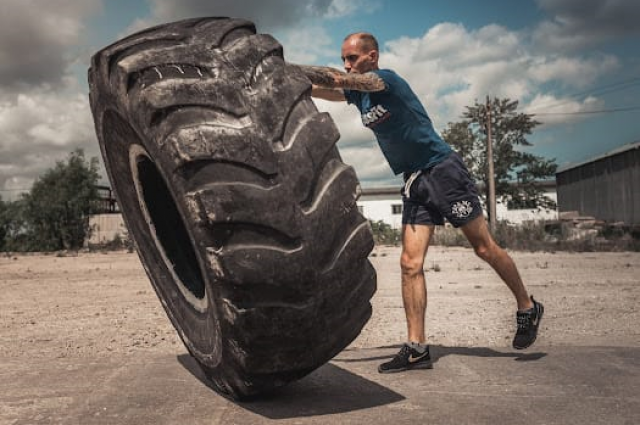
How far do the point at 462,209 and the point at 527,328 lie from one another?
32.8 inches

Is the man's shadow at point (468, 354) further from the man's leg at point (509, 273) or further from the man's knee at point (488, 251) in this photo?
the man's knee at point (488, 251)

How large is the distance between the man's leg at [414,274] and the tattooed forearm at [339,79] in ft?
2.82

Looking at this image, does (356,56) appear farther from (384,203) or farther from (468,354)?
(384,203)

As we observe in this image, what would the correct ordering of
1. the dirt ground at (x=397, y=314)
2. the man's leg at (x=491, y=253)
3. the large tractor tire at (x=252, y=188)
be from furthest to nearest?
the dirt ground at (x=397, y=314)
the man's leg at (x=491, y=253)
the large tractor tire at (x=252, y=188)

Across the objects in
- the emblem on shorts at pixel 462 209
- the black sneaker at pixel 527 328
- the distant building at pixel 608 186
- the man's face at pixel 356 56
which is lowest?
the black sneaker at pixel 527 328

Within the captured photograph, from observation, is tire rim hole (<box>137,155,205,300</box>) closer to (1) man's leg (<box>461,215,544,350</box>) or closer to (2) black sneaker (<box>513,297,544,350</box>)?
(1) man's leg (<box>461,215,544,350</box>)

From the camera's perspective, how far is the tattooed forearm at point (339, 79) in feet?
Answer: 7.91

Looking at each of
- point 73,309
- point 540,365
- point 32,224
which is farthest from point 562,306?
point 32,224

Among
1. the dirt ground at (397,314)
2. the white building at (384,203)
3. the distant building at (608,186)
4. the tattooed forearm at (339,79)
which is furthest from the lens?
the white building at (384,203)

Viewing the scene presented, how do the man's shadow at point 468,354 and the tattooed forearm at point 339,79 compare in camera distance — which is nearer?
the tattooed forearm at point 339,79

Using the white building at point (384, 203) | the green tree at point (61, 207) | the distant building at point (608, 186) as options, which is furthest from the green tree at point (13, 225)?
the distant building at point (608, 186)

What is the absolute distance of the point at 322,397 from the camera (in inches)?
94.8

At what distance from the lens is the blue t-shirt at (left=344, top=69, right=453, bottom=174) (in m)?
3.01

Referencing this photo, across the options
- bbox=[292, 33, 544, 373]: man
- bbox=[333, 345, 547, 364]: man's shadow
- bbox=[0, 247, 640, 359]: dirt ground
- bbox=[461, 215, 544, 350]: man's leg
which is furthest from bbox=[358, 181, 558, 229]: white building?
bbox=[292, 33, 544, 373]: man
